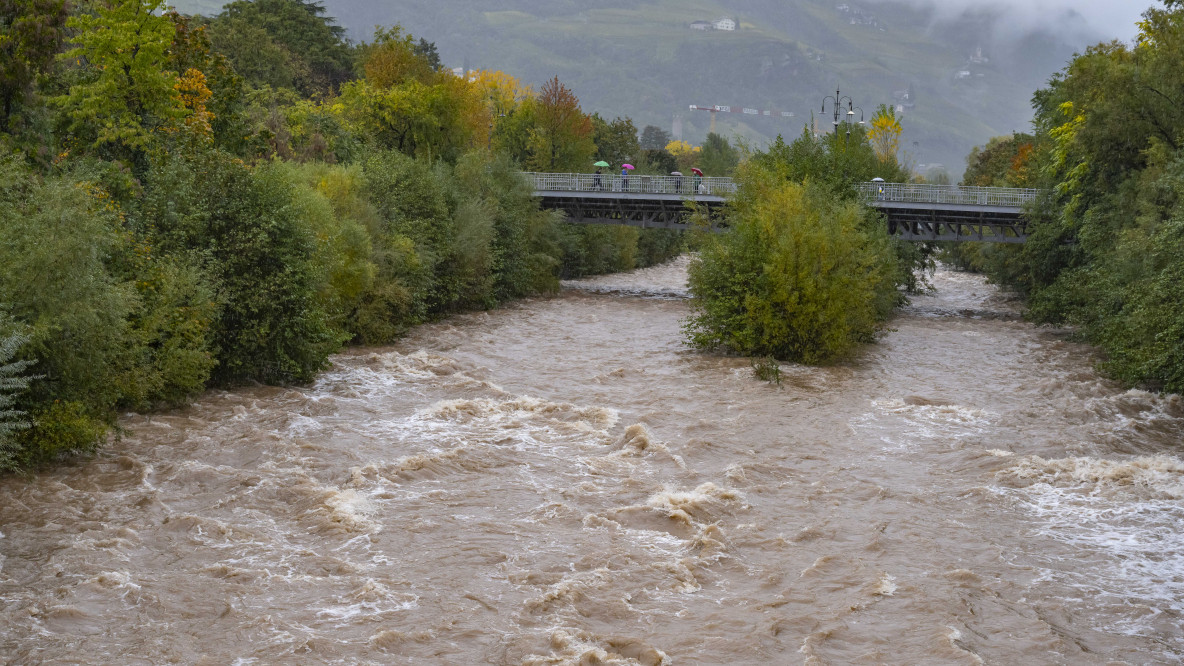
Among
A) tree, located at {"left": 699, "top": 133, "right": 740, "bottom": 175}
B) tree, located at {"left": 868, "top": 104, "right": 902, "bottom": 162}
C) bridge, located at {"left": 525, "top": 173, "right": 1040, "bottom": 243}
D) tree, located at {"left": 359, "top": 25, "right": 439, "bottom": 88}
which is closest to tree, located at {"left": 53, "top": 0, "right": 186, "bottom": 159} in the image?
bridge, located at {"left": 525, "top": 173, "right": 1040, "bottom": 243}

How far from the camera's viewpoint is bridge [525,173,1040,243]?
171 ft

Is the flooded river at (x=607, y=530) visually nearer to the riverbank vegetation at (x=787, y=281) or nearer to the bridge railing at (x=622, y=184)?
the riverbank vegetation at (x=787, y=281)

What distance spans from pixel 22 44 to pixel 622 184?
38.6 meters

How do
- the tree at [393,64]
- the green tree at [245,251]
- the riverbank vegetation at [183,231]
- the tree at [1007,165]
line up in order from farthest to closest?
the tree at [1007,165] < the tree at [393,64] < the green tree at [245,251] < the riverbank vegetation at [183,231]

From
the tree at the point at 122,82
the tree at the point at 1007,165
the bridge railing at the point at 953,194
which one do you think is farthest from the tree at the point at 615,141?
the tree at the point at 122,82

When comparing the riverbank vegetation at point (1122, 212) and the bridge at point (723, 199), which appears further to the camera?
the bridge at point (723, 199)

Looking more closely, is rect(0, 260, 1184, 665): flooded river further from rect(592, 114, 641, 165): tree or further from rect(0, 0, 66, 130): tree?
rect(592, 114, 641, 165): tree

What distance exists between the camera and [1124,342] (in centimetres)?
2791

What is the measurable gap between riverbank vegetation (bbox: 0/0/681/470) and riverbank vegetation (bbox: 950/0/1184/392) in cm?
2186

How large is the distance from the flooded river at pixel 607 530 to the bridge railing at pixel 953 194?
85.0 ft

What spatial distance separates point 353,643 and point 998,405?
784 inches

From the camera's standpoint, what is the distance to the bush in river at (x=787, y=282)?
103 ft

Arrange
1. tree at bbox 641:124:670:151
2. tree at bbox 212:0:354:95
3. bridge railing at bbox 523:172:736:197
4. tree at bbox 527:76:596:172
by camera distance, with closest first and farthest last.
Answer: bridge railing at bbox 523:172:736:197, tree at bbox 212:0:354:95, tree at bbox 527:76:596:172, tree at bbox 641:124:670:151

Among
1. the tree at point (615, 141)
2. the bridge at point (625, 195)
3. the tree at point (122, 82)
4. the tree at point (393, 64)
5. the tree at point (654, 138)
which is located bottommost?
the bridge at point (625, 195)
